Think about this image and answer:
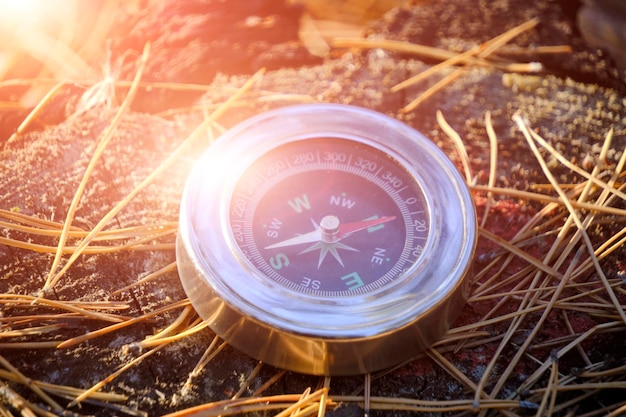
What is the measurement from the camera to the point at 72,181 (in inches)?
94.4

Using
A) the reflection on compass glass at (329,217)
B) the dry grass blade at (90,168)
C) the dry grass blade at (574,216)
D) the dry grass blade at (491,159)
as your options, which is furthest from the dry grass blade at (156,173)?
the dry grass blade at (574,216)

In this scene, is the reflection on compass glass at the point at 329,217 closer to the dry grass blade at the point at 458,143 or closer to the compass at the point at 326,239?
the compass at the point at 326,239

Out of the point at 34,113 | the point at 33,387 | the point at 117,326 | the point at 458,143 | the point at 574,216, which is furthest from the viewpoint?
the point at 458,143

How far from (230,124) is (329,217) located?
2.50ft

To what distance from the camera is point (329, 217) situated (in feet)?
7.09

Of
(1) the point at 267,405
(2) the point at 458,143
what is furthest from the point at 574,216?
(1) the point at 267,405

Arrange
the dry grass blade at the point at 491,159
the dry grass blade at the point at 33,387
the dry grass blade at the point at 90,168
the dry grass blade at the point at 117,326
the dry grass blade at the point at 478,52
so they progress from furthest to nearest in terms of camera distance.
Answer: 1. the dry grass blade at the point at 478,52
2. the dry grass blade at the point at 491,159
3. the dry grass blade at the point at 90,168
4. the dry grass blade at the point at 117,326
5. the dry grass blade at the point at 33,387

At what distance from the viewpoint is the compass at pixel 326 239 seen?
1.93 m

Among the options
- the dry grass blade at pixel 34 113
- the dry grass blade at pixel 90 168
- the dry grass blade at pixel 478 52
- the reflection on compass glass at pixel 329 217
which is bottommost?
the dry grass blade at pixel 478 52

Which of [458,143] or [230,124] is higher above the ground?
[230,124]

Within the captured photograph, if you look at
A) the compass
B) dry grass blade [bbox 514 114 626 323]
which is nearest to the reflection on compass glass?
the compass

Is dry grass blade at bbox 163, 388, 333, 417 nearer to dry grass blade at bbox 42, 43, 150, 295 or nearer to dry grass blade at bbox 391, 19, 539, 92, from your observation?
dry grass blade at bbox 42, 43, 150, 295

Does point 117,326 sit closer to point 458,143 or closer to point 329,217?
point 329,217

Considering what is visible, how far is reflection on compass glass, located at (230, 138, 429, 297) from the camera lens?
2082 millimetres
